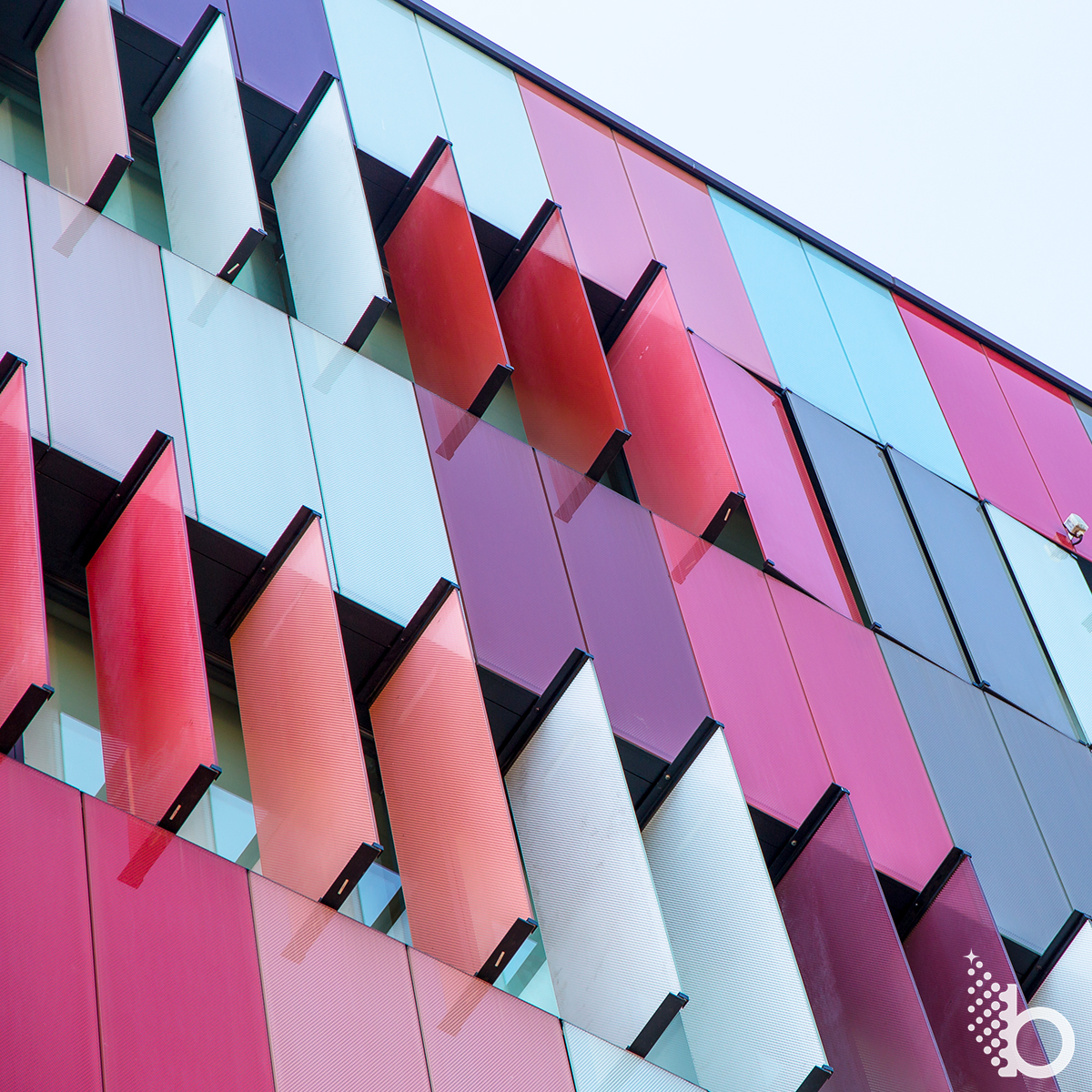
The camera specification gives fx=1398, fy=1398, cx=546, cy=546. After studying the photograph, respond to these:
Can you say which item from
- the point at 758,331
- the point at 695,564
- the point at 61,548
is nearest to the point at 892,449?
the point at 758,331

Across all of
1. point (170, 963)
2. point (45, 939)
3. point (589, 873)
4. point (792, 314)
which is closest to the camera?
point (45, 939)

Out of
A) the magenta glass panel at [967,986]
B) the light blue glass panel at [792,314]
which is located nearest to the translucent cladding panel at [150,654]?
the magenta glass panel at [967,986]

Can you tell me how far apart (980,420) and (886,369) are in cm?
152

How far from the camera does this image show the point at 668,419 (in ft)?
44.6

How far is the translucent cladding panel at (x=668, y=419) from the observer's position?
1300 cm

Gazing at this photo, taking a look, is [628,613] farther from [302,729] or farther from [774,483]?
[302,729]

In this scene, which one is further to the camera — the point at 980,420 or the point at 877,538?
the point at 980,420

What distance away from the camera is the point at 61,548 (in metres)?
9.12

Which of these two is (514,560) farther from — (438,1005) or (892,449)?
(892,449)

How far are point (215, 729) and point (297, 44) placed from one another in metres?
7.75

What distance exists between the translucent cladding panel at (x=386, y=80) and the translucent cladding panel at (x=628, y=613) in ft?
13.0

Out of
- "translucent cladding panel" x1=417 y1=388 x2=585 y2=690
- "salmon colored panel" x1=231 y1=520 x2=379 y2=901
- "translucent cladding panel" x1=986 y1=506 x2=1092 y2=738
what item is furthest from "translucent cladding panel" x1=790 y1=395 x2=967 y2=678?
"salmon colored panel" x1=231 y1=520 x2=379 y2=901

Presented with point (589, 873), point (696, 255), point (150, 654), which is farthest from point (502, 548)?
point (696, 255)

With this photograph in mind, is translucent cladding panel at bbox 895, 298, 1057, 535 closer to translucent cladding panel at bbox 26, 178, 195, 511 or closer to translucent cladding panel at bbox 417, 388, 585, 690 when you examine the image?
translucent cladding panel at bbox 417, 388, 585, 690
